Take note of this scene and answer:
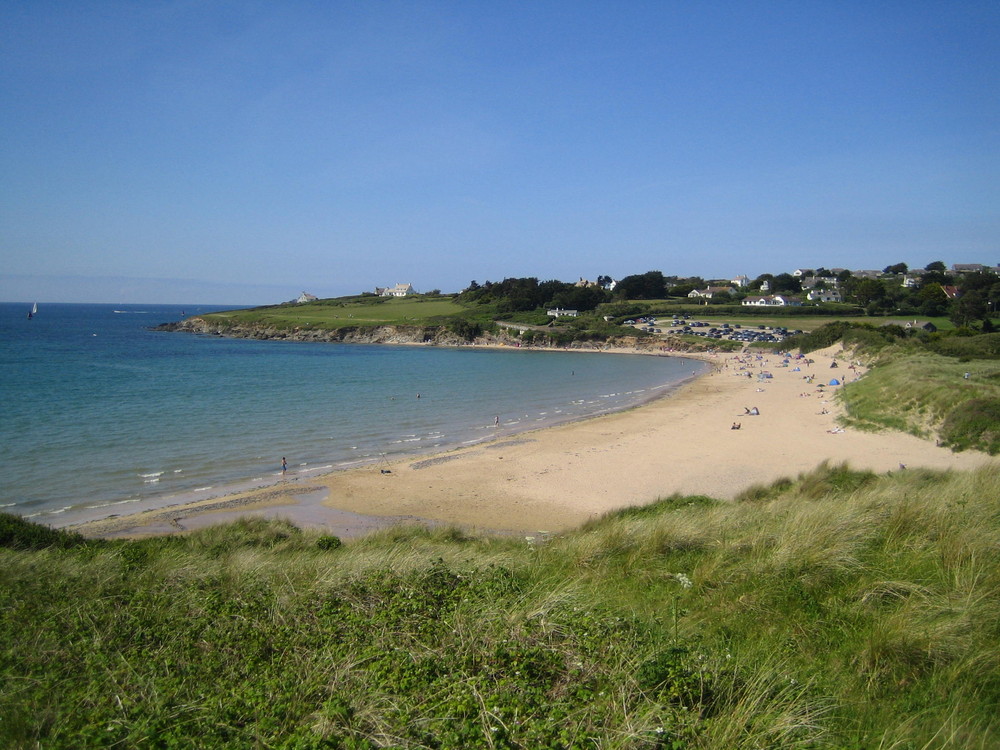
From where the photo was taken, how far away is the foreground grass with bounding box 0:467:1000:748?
3.43 m

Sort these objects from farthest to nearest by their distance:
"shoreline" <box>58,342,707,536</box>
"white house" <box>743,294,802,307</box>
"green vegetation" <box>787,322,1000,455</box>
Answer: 1. "white house" <box>743,294,802,307</box>
2. "green vegetation" <box>787,322,1000,455</box>
3. "shoreline" <box>58,342,707,536</box>

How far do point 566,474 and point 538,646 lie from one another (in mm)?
17607

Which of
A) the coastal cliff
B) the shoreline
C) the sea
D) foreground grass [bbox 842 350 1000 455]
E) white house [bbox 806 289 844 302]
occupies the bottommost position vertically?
the shoreline

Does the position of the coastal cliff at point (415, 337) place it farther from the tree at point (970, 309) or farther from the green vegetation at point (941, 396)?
the green vegetation at point (941, 396)

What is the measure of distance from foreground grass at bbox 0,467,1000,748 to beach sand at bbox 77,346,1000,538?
29.3ft

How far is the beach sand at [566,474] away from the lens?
1700cm

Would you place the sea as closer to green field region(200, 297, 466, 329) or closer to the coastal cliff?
the coastal cliff

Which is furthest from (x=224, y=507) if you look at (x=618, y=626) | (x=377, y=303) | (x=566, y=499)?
(x=377, y=303)

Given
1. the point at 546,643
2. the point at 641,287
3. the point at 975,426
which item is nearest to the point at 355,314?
the point at 641,287

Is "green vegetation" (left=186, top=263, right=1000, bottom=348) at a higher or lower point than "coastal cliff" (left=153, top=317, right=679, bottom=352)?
higher

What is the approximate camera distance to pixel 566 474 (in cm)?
2158

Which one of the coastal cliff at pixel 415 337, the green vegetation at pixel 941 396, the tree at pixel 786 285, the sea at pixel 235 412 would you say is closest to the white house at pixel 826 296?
the tree at pixel 786 285

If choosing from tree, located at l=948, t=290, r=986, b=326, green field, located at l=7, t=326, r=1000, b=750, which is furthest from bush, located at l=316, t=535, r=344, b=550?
tree, located at l=948, t=290, r=986, b=326

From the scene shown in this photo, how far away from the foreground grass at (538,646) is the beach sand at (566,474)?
8.95m
